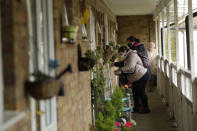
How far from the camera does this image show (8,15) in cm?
182

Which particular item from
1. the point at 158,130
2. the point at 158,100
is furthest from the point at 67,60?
the point at 158,100

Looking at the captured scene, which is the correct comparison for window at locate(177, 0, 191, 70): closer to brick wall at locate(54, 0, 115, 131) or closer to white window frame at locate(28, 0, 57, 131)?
brick wall at locate(54, 0, 115, 131)

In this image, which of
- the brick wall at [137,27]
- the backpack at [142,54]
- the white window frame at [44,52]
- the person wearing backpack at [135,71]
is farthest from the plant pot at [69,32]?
the brick wall at [137,27]

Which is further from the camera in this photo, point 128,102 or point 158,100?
point 158,100

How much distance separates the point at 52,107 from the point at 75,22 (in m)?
1.20

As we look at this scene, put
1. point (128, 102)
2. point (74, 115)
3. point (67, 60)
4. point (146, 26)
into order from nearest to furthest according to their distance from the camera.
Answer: point (67, 60)
point (74, 115)
point (128, 102)
point (146, 26)

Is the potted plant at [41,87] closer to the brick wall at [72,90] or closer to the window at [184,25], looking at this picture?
the brick wall at [72,90]

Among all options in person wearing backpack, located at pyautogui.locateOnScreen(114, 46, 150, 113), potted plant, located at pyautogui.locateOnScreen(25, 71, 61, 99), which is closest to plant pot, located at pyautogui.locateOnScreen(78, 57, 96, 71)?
potted plant, located at pyautogui.locateOnScreen(25, 71, 61, 99)

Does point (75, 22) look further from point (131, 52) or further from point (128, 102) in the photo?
point (131, 52)

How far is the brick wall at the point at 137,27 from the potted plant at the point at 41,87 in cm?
1115

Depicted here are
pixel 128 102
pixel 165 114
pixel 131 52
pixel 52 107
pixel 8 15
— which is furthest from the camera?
pixel 165 114

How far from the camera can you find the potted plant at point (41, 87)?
6.17 feet

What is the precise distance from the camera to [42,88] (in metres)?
1.88

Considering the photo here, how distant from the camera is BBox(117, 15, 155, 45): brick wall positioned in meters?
12.9
